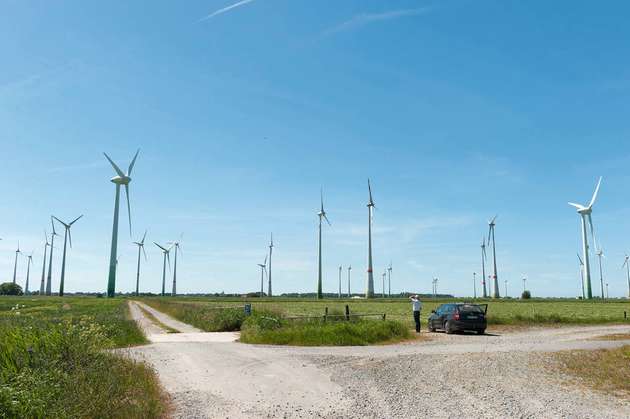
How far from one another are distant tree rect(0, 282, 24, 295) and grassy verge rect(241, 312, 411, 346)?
591ft

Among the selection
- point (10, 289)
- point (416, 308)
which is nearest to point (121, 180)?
point (416, 308)

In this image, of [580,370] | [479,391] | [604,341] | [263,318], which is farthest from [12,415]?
[604,341]

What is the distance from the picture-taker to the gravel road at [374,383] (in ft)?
33.2

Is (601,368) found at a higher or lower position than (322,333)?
lower

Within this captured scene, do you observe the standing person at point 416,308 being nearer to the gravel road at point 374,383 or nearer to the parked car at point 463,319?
the parked car at point 463,319

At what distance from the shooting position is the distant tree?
17788 cm

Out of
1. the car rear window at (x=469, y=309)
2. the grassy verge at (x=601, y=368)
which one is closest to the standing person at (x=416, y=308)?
the car rear window at (x=469, y=309)

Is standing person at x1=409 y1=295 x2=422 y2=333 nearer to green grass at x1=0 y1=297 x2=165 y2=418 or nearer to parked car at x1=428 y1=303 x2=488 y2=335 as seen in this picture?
parked car at x1=428 y1=303 x2=488 y2=335

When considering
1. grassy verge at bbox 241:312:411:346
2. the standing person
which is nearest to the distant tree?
grassy verge at bbox 241:312:411:346

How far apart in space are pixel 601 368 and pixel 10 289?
647 ft

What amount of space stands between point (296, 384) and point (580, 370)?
7655mm

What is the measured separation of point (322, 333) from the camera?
76.1ft

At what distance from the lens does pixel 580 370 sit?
14.7 m

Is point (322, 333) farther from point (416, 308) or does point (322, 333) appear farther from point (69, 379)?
point (69, 379)
